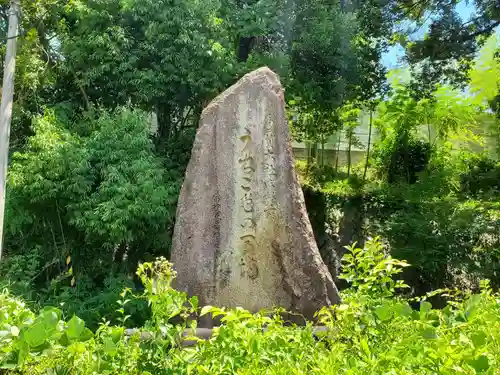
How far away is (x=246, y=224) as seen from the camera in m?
3.25

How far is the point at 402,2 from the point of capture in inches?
263

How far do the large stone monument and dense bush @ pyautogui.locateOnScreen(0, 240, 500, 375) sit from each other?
167cm

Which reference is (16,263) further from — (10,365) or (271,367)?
(271,367)

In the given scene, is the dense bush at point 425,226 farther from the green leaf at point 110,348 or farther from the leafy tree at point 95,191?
the green leaf at point 110,348

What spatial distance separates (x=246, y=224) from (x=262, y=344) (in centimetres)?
196

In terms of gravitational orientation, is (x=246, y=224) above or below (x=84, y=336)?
above

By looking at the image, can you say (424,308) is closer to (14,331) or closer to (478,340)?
(478,340)

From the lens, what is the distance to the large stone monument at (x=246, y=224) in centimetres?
319

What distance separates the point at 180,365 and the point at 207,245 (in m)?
1.98

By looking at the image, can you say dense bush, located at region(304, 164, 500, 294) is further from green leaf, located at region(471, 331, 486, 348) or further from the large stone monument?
green leaf, located at region(471, 331, 486, 348)

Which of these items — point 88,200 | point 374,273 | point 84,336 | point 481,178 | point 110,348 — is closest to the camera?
point 110,348

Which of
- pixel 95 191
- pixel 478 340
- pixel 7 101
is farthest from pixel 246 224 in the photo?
pixel 7 101

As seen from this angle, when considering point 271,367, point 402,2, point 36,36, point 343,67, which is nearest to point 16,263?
point 36,36

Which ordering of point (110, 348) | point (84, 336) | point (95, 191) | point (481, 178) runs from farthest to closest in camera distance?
point (481, 178) → point (95, 191) → point (84, 336) → point (110, 348)
